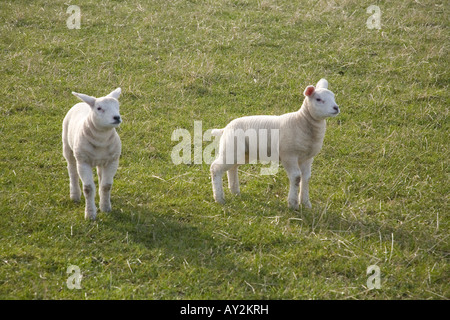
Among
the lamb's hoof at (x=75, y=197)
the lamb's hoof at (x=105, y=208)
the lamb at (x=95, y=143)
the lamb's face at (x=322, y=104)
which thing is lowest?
the lamb's hoof at (x=105, y=208)

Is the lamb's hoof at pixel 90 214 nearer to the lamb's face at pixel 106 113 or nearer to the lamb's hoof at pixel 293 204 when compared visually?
the lamb's face at pixel 106 113

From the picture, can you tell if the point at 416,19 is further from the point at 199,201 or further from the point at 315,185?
the point at 199,201

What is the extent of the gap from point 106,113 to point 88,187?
0.97 m

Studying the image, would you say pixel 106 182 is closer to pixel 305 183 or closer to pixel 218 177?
pixel 218 177

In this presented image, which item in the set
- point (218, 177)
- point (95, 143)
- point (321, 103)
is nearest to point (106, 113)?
point (95, 143)

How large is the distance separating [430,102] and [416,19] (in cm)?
394

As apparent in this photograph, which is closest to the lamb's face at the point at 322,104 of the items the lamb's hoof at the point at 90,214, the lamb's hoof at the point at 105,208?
Result: the lamb's hoof at the point at 105,208

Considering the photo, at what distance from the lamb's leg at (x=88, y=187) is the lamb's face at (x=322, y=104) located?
285cm

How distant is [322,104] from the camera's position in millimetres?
6973

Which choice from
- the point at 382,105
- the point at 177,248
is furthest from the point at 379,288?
the point at 382,105

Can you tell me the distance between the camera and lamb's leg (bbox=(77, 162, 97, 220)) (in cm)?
684

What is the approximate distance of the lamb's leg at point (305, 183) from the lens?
747 centimetres

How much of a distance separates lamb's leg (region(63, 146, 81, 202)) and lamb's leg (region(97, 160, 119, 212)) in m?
0.48

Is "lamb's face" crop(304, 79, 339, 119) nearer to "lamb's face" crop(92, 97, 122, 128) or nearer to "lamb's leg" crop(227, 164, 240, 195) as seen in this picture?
"lamb's leg" crop(227, 164, 240, 195)
